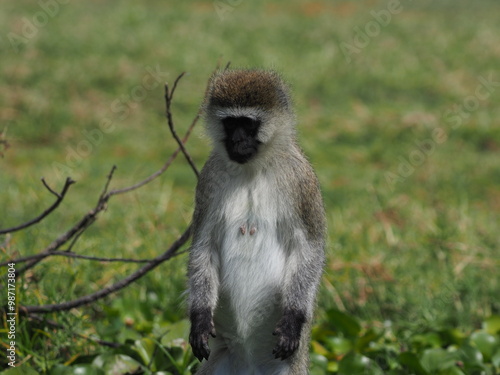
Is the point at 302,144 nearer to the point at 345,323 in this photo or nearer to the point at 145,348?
the point at 345,323

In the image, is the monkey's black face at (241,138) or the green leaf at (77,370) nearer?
the monkey's black face at (241,138)

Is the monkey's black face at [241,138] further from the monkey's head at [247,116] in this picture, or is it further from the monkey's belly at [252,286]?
the monkey's belly at [252,286]

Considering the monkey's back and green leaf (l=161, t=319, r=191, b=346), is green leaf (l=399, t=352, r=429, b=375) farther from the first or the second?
green leaf (l=161, t=319, r=191, b=346)

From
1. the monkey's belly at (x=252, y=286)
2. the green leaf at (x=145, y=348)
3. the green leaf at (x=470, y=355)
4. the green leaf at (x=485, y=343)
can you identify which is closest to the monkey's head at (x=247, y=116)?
the monkey's belly at (x=252, y=286)

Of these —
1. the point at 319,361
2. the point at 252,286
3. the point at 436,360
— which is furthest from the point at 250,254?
the point at 436,360

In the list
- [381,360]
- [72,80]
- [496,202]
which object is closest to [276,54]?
[72,80]

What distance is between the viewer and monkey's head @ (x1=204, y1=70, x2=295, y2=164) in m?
3.52

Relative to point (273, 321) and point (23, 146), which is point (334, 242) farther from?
point (23, 146)

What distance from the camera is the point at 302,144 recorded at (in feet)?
33.0

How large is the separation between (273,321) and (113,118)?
765 cm

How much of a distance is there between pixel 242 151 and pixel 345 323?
5.16 feet

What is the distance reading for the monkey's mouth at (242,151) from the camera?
11.4 ft

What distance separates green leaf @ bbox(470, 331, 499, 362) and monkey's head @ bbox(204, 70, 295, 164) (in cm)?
170

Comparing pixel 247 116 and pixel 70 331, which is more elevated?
pixel 247 116
